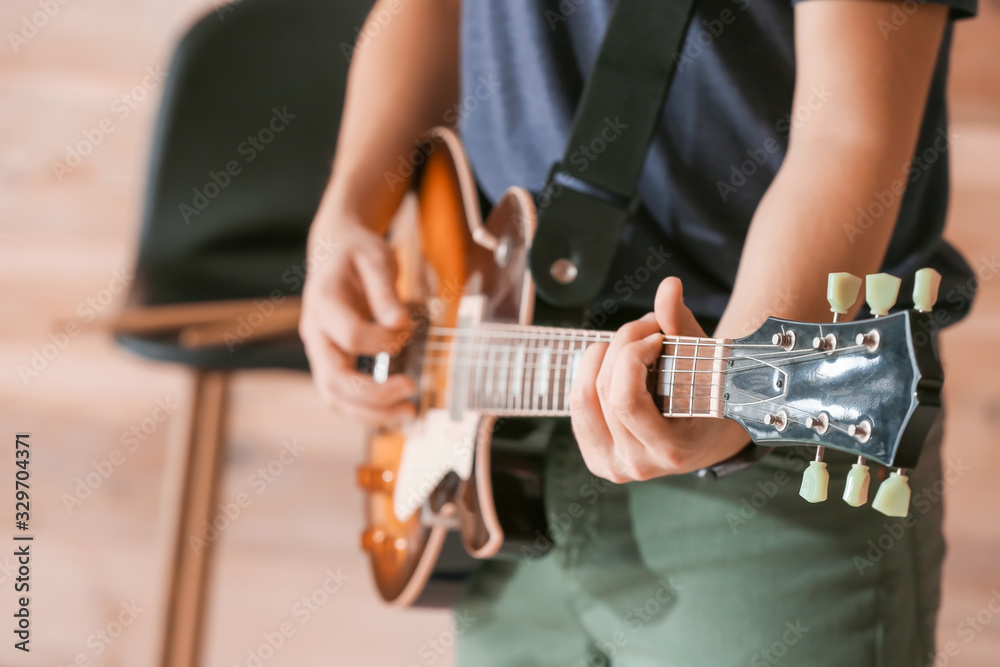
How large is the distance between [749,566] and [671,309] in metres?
0.21

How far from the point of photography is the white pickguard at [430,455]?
0.60 metres

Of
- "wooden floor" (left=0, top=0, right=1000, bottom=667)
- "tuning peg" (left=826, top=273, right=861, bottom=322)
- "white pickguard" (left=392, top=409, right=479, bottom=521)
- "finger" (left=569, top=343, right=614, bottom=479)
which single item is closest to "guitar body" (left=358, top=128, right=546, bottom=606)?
"white pickguard" (left=392, top=409, right=479, bottom=521)

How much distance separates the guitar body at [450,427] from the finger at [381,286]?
Result: 1.3 inches

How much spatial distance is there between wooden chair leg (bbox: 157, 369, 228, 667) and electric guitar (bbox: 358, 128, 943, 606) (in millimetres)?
574

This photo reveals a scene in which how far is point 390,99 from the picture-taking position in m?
0.77

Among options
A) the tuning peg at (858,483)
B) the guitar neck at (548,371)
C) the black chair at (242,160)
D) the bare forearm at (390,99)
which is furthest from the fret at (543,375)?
the black chair at (242,160)

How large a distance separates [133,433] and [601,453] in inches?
44.9

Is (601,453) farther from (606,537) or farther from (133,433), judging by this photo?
(133,433)

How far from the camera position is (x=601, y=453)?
41cm

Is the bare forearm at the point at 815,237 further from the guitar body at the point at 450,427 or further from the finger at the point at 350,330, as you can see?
the finger at the point at 350,330

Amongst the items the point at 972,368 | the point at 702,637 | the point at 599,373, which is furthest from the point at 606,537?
the point at 972,368

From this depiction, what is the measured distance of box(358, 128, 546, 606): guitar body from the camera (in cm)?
57

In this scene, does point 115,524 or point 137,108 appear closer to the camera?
point 115,524

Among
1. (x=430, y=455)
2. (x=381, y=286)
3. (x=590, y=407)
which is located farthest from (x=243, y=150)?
(x=590, y=407)
